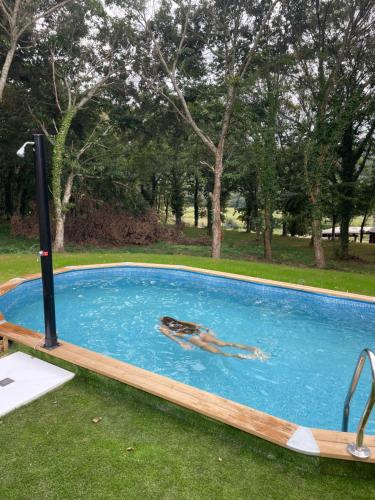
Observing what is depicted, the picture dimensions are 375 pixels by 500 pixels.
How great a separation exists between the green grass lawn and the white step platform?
0.12 meters

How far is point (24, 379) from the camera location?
11.9ft

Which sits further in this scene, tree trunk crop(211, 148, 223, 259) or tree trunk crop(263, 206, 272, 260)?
tree trunk crop(263, 206, 272, 260)

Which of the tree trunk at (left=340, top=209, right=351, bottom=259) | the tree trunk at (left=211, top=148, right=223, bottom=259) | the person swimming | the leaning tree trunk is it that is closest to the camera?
the person swimming

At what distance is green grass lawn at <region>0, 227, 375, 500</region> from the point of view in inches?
90.1

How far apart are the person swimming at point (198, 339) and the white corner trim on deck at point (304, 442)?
9.71 feet

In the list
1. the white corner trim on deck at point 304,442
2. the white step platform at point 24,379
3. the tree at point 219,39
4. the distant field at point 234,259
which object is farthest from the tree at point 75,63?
the white corner trim on deck at point 304,442

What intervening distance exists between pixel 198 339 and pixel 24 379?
3169 mm

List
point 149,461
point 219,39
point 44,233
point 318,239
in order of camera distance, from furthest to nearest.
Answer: point 318,239 → point 219,39 → point 44,233 → point 149,461

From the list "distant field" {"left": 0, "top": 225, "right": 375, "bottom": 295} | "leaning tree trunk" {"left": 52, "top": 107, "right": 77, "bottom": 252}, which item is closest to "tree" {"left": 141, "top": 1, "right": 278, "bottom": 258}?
"distant field" {"left": 0, "top": 225, "right": 375, "bottom": 295}

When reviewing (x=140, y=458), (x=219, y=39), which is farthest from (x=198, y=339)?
(x=219, y=39)

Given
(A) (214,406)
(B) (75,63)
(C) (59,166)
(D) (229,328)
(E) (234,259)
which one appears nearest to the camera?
(A) (214,406)

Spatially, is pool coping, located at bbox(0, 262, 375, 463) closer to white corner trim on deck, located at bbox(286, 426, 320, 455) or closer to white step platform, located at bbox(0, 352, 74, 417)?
white corner trim on deck, located at bbox(286, 426, 320, 455)

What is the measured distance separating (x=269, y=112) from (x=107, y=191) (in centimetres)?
1014

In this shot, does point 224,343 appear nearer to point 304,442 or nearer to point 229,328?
point 229,328
